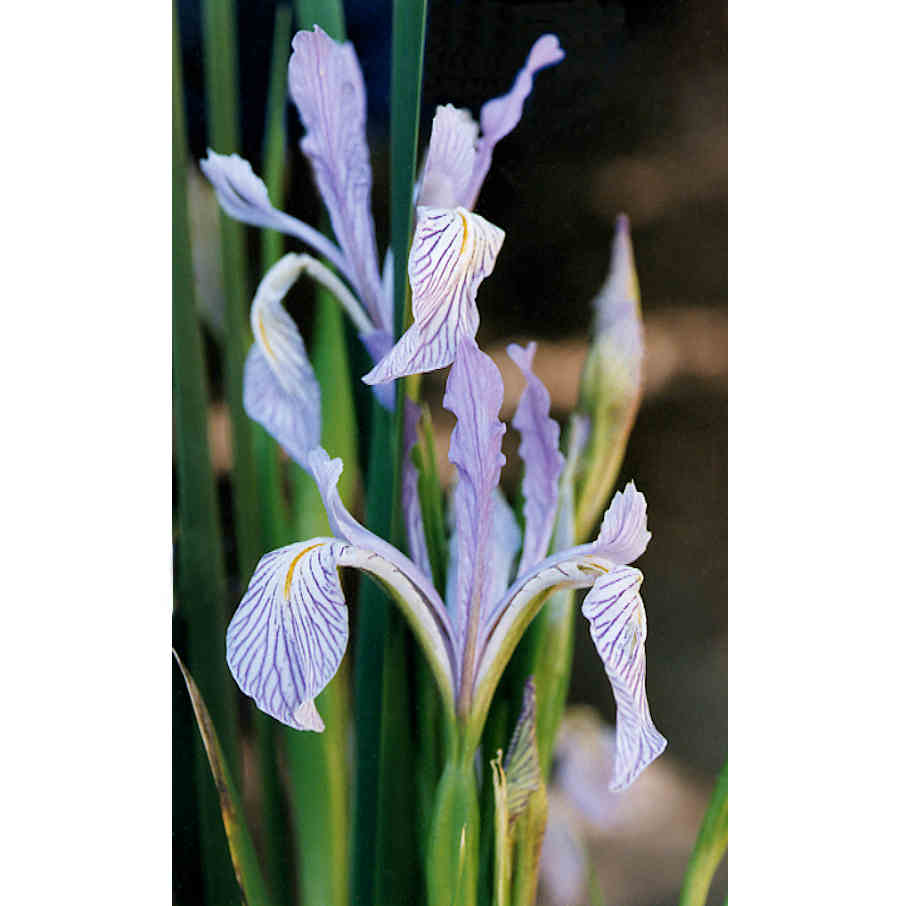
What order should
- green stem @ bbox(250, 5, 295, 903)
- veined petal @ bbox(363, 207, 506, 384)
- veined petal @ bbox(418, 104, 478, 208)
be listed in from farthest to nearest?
green stem @ bbox(250, 5, 295, 903) < veined petal @ bbox(418, 104, 478, 208) < veined petal @ bbox(363, 207, 506, 384)

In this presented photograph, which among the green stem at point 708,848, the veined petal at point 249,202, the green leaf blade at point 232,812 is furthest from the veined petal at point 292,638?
the green stem at point 708,848

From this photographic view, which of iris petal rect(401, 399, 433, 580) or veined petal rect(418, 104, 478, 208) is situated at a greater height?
veined petal rect(418, 104, 478, 208)

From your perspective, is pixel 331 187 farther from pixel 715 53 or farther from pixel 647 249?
pixel 715 53

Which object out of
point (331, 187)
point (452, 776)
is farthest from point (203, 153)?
point (452, 776)

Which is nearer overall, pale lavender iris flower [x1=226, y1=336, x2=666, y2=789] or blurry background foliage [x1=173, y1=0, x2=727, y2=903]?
pale lavender iris flower [x1=226, y1=336, x2=666, y2=789]

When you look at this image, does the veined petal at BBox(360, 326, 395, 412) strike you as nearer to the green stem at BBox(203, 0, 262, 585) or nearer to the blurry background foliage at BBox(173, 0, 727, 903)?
the blurry background foliage at BBox(173, 0, 727, 903)

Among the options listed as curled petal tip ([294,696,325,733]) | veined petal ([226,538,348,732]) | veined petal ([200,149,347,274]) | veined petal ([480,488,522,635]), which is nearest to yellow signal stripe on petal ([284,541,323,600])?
veined petal ([226,538,348,732])

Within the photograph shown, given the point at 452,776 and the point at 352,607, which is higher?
the point at 352,607

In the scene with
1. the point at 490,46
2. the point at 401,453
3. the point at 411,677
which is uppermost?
the point at 490,46

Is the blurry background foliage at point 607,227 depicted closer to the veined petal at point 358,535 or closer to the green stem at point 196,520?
the green stem at point 196,520
